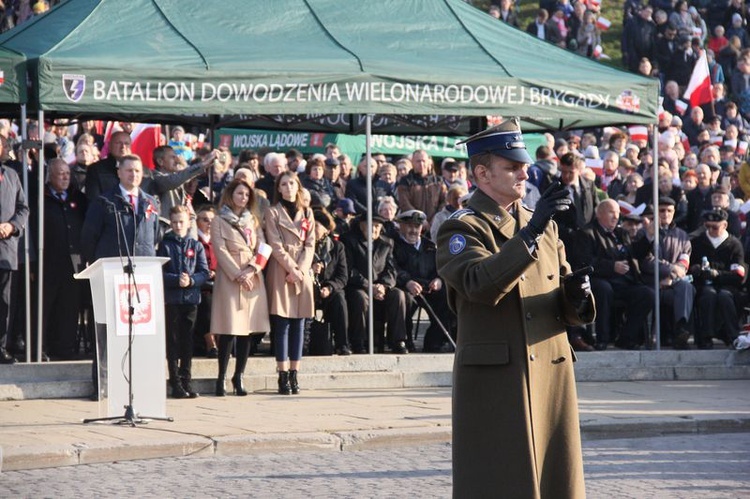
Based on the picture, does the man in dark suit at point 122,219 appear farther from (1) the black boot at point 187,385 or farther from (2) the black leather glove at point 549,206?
(2) the black leather glove at point 549,206

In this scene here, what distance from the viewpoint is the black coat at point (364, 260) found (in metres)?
15.5

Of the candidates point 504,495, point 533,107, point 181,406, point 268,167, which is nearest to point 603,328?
point 533,107

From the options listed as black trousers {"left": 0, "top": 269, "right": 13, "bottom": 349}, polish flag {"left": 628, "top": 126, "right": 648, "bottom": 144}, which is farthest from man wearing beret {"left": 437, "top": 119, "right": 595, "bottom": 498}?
polish flag {"left": 628, "top": 126, "right": 648, "bottom": 144}

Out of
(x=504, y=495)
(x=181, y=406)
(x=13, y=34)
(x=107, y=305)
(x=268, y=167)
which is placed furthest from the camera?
(x=268, y=167)

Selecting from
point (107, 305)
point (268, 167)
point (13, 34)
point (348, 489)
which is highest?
point (13, 34)

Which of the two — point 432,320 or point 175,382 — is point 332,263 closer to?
point 432,320

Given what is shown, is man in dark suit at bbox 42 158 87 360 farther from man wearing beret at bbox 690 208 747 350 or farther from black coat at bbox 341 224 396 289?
man wearing beret at bbox 690 208 747 350

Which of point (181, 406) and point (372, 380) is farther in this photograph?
point (372, 380)

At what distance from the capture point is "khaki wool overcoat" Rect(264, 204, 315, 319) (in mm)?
13766

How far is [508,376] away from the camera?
18.7 ft

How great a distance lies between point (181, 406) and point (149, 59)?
320 centimetres

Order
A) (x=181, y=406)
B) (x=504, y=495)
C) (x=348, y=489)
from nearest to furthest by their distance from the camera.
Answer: (x=504, y=495) → (x=348, y=489) → (x=181, y=406)

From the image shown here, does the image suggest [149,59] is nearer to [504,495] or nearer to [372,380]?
[372,380]

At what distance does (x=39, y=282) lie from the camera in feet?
43.8
